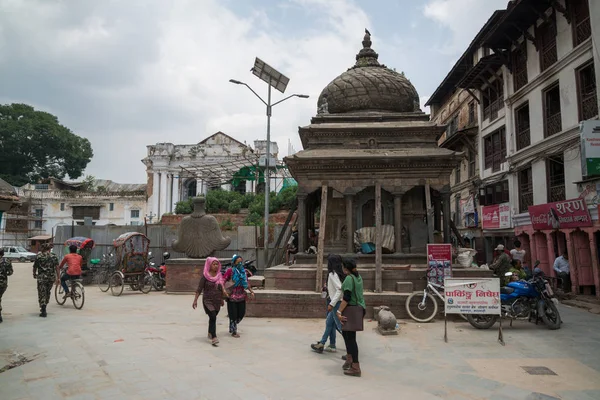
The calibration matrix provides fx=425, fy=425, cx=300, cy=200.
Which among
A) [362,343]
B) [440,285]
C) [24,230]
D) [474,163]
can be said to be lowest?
[362,343]

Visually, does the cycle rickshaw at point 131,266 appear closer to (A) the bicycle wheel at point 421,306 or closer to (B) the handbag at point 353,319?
(A) the bicycle wheel at point 421,306

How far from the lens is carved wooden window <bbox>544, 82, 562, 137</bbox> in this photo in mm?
16641

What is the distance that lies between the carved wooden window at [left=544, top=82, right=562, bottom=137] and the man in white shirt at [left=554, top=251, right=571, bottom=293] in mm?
5157

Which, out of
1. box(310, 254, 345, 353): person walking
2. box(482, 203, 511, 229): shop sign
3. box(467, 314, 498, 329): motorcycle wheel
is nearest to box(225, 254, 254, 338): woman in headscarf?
box(310, 254, 345, 353): person walking

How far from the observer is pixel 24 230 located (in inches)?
1816

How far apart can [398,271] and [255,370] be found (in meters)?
5.59

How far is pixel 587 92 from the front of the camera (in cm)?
1460

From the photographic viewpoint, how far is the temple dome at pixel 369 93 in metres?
14.1

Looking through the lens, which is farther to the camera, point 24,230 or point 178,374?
point 24,230

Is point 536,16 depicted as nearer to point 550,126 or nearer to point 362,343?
point 550,126

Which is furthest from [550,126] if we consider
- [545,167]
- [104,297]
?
[104,297]

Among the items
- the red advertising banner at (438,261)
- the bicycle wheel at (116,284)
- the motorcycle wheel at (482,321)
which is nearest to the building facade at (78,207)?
the bicycle wheel at (116,284)

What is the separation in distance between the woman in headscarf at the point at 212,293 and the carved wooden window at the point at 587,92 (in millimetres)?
13425

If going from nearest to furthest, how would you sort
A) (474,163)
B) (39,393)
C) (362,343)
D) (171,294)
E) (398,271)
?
1. (39,393)
2. (362,343)
3. (398,271)
4. (171,294)
5. (474,163)
